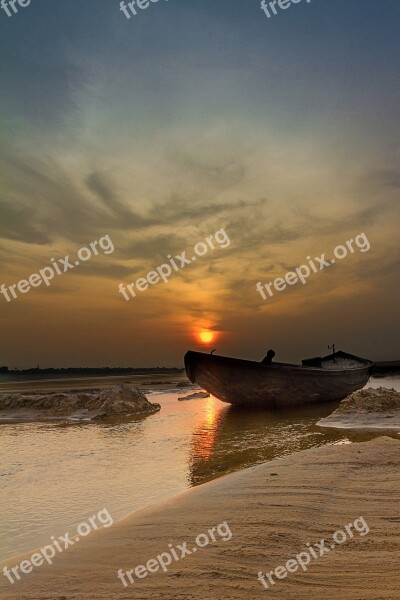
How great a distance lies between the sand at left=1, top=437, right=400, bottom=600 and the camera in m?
3.25

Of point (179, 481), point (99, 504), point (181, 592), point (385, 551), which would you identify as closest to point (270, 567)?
→ point (181, 592)

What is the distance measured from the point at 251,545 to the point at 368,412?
12792 millimetres

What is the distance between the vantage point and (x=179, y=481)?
289 inches

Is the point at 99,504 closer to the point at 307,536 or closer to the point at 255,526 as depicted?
the point at 255,526

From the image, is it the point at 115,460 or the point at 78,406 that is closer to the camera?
the point at 115,460

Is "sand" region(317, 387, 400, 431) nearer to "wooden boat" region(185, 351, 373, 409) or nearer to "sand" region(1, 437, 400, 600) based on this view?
"wooden boat" region(185, 351, 373, 409)

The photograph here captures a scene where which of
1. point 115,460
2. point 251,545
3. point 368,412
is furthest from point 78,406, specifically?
point 251,545

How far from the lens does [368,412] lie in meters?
15.3

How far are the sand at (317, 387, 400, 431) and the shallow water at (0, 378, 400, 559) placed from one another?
3.03 feet

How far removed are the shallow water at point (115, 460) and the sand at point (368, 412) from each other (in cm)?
92

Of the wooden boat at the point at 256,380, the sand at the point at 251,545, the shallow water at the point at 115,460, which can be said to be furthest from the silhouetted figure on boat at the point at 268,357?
the sand at the point at 251,545

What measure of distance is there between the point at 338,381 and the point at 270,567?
2215 centimetres

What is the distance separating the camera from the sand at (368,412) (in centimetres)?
1326

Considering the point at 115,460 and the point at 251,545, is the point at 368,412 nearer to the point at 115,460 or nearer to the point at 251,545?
the point at 115,460
